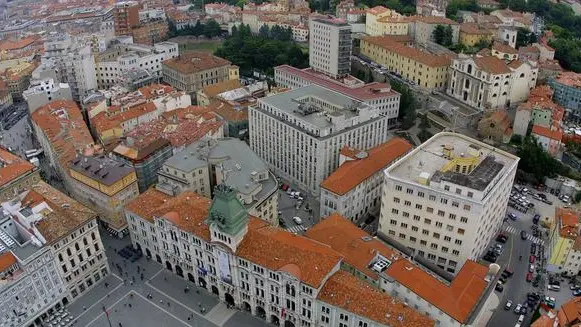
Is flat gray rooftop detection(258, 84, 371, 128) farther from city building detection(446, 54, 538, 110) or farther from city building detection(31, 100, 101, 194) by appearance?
city building detection(31, 100, 101, 194)

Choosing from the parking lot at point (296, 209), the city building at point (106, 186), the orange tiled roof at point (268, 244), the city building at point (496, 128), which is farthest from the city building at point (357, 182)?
the city building at point (106, 186)

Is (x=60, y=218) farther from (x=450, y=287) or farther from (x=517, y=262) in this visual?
(x=517, y=262)

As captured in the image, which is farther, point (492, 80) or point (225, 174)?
point (492, 80)

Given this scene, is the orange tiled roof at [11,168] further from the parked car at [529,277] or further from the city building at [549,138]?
the city building at [549,138]

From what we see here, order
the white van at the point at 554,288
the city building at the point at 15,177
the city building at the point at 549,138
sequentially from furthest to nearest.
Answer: the city building at the point at 549,138 → the city building at the point at 15,177 → the white van at the point at 554,288

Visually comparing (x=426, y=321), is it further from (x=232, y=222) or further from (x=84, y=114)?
(x=84, y=114)

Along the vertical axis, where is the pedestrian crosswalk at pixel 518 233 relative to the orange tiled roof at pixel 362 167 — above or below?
below

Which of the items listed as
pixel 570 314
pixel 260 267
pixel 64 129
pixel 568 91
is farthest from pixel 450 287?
pixel 568 91
